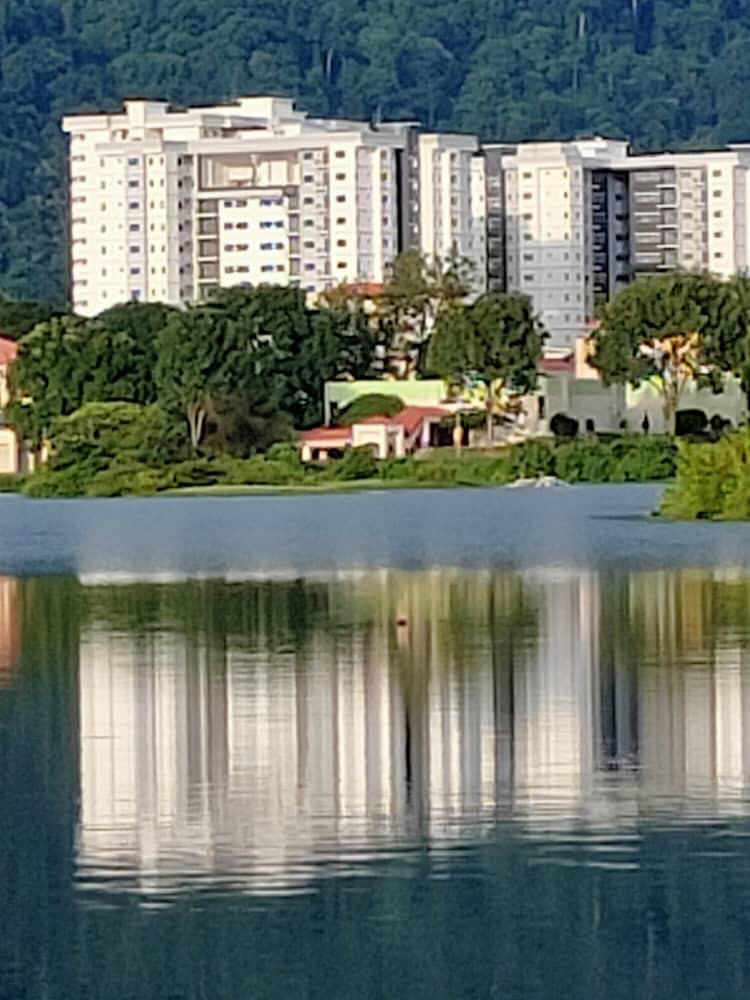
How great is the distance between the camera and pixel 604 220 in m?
137

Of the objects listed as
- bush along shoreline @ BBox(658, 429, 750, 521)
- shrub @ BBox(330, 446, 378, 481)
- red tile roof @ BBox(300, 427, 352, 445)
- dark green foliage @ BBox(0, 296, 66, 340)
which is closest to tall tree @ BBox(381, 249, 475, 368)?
red tile roof @ BBox(300, 427, 352, 445)

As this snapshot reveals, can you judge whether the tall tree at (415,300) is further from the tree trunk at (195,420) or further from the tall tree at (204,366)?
the tree trunk at (195,420)

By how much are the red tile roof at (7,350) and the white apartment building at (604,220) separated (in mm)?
33796

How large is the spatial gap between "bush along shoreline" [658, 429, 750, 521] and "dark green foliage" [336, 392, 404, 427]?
118 ft

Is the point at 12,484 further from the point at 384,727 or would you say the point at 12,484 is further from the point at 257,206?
the point at 384,727

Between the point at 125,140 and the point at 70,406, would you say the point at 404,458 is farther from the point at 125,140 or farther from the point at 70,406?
the point at 125,140

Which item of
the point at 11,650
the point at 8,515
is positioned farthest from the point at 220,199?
the point at 11,650

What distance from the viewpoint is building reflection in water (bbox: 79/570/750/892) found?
13.9m

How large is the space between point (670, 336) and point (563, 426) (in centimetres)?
571

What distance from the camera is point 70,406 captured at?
81.1 meters

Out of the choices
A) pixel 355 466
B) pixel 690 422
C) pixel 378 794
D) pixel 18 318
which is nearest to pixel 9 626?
pixel 378 794

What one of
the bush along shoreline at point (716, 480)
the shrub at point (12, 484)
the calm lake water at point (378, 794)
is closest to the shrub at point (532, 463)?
the shrub at point (12, 484)

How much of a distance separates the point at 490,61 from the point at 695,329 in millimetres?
120413

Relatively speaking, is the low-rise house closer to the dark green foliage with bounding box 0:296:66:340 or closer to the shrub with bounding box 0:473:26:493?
the shrub with bounding box 0:473:26:493
